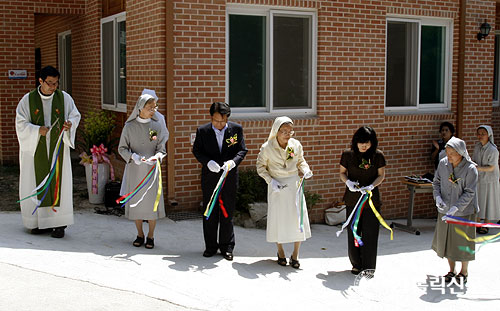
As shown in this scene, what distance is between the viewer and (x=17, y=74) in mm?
12758

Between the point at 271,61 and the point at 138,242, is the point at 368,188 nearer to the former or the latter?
the point at 138,242

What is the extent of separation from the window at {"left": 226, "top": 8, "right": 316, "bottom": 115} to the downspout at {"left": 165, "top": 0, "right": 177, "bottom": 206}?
0.97 meters

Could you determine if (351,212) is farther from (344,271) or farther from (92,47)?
(92,47)

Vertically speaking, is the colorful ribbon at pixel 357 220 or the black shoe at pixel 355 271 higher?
the colorful ribbon at pixel 357 220

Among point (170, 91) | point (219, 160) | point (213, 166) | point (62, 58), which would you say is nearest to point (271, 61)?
point (170, 91)

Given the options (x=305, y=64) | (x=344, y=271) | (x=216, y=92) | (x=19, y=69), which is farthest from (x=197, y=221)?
(x=19, y=69)

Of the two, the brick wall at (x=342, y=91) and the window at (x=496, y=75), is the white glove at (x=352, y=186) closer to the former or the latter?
the brick wall at (x=342, y=91)

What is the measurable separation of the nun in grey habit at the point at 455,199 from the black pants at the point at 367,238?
2.35ft

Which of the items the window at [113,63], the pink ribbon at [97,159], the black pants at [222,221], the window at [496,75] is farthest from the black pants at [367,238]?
the window at [496,75]

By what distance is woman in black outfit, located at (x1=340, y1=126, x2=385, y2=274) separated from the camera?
6.89m

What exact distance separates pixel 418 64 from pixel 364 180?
5.05 m

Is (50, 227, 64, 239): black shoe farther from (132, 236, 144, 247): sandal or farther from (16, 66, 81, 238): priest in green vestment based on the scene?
(132, 236, 144, 247): sandal

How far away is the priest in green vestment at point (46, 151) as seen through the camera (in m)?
7.64

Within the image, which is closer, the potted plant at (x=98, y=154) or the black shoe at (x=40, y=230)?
the black shoe at (x=40, y=230)
